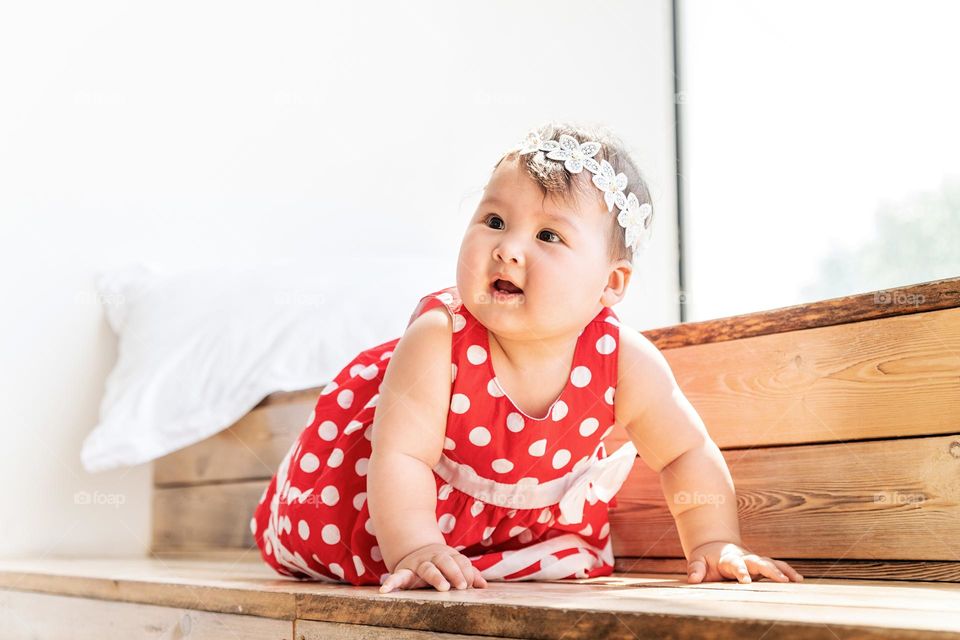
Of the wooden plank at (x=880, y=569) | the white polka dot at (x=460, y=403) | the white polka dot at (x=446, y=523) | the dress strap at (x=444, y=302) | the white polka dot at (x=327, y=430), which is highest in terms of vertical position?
the dress strap at (x=444, y=302)

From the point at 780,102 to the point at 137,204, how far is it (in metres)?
1.59

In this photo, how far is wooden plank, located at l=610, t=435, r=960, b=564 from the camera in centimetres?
95

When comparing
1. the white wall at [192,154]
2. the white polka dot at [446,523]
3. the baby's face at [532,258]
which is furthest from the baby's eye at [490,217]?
the white wall at [192,154]

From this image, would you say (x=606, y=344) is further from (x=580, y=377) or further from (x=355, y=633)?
(x=355, y=633)

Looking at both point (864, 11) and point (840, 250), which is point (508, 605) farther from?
point (864, 11)

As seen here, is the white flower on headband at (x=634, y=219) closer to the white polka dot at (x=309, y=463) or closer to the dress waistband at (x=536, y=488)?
the dress waistband at (x=536, y=488)

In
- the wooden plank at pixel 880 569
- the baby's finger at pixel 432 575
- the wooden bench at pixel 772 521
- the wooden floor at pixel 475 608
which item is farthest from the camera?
the wooden plank at pixel 880 569

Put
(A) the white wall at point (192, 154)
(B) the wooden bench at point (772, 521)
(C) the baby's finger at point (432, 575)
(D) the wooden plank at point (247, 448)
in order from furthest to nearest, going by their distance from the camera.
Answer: (A) the white wall at point (192, 154), (D) the wooden plank at point (247, 448), (C) the baby's finger at point (432, 575), (B) the wooden bench at point (772, 521)

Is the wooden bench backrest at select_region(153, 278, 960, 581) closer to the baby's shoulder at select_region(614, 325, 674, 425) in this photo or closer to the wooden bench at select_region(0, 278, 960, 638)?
the wooden bench at select_region(0, 278, 960, 638)

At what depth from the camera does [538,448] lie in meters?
1.03

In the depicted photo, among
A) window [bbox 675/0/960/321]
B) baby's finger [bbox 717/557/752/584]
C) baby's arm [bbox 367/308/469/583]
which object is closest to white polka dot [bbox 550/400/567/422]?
baby's arm [bbox 367/308/469/583]

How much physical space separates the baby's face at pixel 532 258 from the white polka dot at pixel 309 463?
27 centimetres

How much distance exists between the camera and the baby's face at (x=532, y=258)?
0.97 m

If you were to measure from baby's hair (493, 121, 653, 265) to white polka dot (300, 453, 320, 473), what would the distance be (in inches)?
15.1
